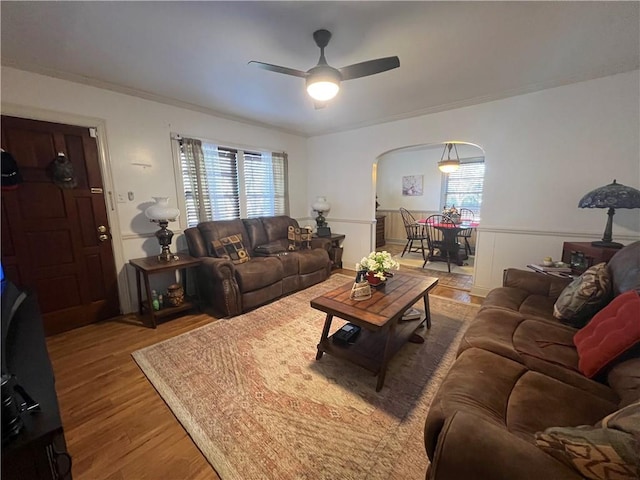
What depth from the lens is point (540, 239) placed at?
10.2 feet

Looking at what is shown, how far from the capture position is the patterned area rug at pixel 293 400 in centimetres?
134

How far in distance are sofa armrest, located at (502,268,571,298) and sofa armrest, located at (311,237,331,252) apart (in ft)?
8.15

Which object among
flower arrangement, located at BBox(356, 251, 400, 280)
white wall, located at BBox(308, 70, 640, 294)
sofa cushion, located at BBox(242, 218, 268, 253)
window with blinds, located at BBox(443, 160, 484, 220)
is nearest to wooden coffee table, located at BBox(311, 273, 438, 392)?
flower arrangement, located at BBox(356, 251, 400, 280)

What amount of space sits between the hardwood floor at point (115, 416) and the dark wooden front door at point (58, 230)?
0.38 meters

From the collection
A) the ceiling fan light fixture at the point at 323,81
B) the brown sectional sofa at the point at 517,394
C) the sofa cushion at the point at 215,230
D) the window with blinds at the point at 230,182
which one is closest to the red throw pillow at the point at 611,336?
the brown sectional sofa at the point at 517,394

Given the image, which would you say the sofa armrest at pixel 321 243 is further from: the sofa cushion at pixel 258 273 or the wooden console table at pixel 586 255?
the wooden console table at pixel 586 255

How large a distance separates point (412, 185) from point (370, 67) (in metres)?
5.39

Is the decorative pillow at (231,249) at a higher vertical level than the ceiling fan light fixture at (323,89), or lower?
lower

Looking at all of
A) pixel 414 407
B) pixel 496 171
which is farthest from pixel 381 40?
pixel 414 407

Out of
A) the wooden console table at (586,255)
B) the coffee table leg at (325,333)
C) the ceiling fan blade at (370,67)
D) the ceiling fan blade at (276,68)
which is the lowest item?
the coffee table leg at (325,333)

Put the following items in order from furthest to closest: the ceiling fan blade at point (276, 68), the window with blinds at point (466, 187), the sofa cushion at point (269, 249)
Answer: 1. the window with blinds at point (466, 187)
2. the sofa cushion at point (269, 249)
3. the ceiling fan blade at point (276, 68)

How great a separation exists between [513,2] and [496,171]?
2.05 meters

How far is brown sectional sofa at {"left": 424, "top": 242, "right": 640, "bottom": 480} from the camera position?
0.82m

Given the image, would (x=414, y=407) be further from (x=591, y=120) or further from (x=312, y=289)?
(x=591, y=120)
